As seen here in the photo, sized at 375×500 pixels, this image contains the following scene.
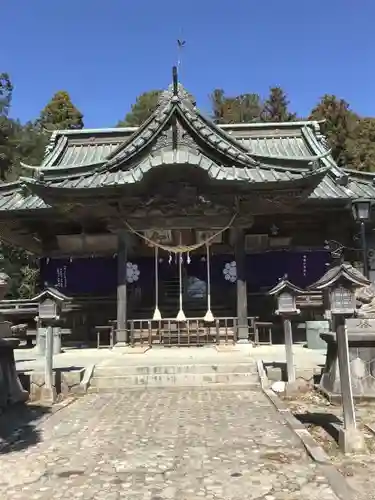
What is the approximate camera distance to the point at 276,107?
46656 millimetres

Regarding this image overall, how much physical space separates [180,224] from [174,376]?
567 centimetres

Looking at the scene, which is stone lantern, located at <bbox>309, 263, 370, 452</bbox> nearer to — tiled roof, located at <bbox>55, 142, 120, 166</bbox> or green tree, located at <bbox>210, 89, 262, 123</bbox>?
tiled roof, located at <bbox>55, 142, 120, 166</bbox>

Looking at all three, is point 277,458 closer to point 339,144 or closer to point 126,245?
point 126,245

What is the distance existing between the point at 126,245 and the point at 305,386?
25.4 feet

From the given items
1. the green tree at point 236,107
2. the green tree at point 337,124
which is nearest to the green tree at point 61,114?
the green tree at point 236,107

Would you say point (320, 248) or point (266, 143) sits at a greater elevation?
point (266, 143)

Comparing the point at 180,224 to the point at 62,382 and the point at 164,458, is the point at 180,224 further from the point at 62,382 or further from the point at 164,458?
the point at 164,458

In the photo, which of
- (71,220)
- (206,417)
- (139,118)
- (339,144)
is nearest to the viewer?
(206,417)

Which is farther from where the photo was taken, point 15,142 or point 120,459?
point 15,142

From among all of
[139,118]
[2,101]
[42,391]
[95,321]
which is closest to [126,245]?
[95,321]

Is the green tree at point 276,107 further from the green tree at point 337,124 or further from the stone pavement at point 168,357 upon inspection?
the stone pavement at point 168,357

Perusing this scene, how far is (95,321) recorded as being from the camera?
17.1 meters

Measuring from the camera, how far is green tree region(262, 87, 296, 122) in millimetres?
46000

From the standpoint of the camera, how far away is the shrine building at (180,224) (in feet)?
45.9
